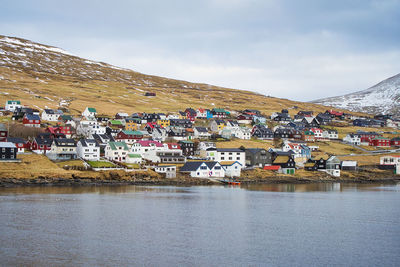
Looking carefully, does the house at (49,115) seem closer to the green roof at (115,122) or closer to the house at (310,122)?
the green roof at (115,122)

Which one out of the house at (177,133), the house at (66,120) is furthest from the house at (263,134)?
the house at (66,120)

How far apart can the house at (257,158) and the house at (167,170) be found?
18616mm

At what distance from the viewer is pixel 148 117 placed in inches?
4951

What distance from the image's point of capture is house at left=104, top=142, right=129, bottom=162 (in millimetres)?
85562

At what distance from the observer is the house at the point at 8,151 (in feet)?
240

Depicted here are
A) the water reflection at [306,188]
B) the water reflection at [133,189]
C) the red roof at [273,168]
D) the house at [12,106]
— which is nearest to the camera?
the water reflection at [133,189]

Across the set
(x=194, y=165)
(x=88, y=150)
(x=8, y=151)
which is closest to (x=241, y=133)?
(x=194, y=165)

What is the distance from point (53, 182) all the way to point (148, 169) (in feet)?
57.4

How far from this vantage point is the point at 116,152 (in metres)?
85.7

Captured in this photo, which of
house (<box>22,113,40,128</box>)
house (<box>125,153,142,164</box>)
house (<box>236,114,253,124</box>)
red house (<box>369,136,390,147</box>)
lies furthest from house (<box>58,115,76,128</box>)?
red house (<box>369,136,390,147</box>)

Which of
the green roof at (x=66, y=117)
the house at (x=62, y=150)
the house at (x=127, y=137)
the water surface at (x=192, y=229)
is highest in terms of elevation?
the green roof at (x=66, y=117)

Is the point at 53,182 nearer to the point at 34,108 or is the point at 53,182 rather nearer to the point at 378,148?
the point at 34,108

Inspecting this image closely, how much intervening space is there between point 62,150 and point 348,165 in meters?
57.8

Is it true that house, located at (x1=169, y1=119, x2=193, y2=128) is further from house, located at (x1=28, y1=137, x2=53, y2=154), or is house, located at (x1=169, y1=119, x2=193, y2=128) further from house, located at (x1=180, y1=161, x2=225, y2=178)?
house, located at (x1=28, y1=137, x2=53, y2=154)
